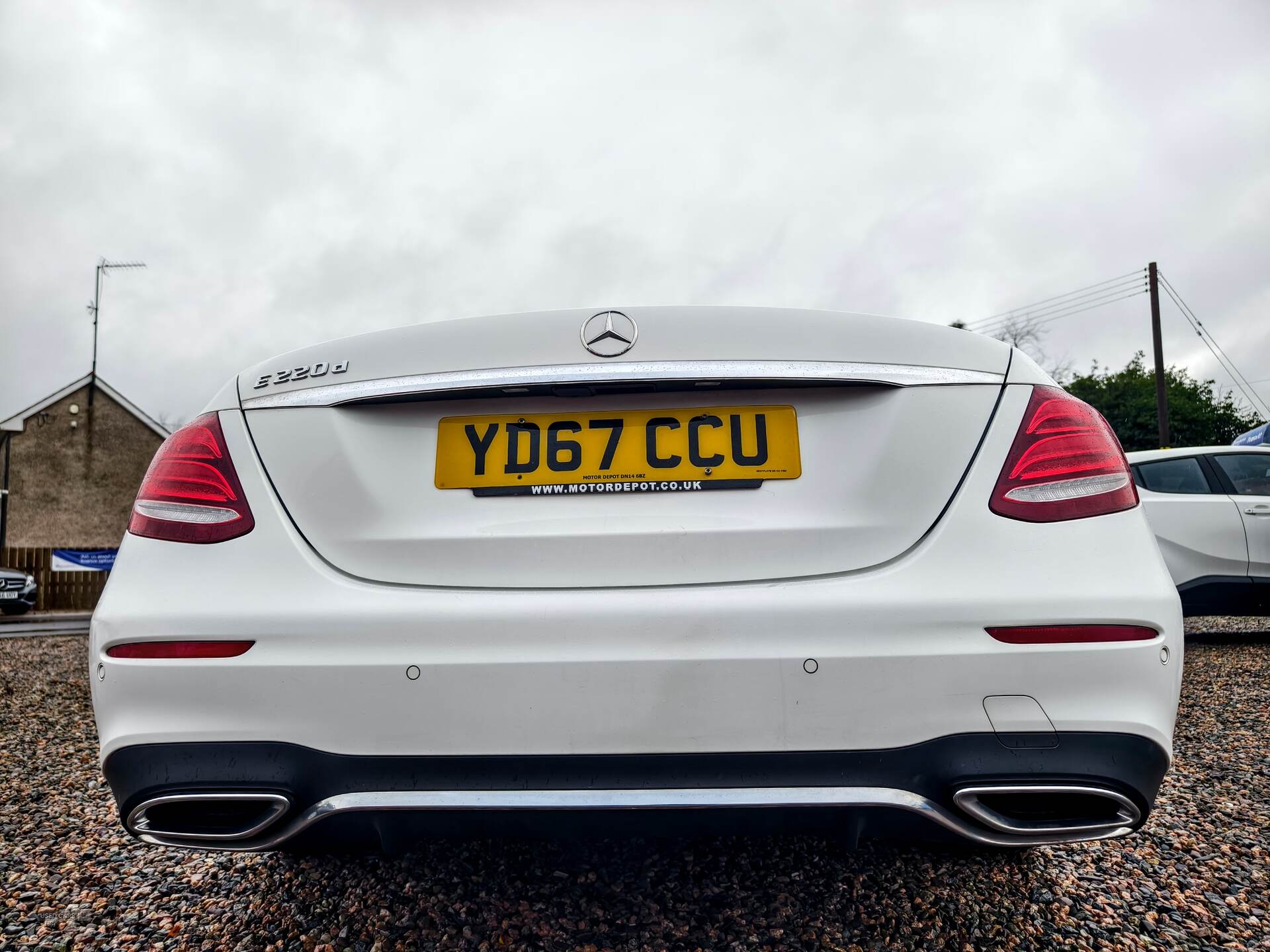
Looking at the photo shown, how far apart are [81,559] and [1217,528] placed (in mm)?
25938

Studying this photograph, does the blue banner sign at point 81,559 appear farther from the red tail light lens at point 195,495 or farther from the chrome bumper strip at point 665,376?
the chrome bumper strip at point 665,376

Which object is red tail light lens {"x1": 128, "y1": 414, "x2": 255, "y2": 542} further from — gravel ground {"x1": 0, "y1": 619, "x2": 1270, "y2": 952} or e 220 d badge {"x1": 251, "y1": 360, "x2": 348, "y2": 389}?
gravel ground {"x1": 0, "y1": 619, "x2": 1270, "y2": 952}

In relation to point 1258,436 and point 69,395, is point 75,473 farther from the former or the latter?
point 1258,436

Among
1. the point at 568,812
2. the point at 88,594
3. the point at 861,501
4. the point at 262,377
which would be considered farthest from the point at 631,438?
the point at 88,594

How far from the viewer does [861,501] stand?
4.47 ft

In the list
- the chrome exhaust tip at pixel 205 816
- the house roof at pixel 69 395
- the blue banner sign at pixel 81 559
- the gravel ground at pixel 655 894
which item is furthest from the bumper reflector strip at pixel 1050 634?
the house roof at pixel 69 395

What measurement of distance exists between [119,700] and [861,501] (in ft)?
4.25

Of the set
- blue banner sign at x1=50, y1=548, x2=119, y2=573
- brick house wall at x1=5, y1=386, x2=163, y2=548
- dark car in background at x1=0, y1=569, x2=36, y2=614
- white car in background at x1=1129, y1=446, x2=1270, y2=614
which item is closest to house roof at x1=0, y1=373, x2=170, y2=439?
brick house wall at x1=5, y1=386, x2=163, y2=548

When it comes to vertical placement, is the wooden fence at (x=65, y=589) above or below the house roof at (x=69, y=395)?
below

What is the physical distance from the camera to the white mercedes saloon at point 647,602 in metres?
1.26

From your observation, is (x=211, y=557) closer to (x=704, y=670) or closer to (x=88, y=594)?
(x=704, y=670)

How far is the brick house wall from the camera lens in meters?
27.6

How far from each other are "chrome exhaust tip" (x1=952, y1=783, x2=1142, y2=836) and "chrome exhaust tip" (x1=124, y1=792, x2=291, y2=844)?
1104mm

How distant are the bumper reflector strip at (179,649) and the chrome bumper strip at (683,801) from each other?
11.6 inches
